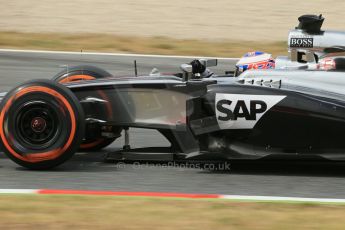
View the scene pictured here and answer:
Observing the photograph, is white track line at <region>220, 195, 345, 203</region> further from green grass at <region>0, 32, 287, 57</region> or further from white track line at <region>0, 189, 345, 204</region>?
green grass at <region>0, 32, 287, 57</region>

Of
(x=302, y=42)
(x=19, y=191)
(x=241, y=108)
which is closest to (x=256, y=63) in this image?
(x=302, y=42)

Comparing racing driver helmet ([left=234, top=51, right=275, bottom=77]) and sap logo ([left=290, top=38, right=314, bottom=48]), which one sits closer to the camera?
sap logo ([left=290, top=38, right=314, bottom=48])

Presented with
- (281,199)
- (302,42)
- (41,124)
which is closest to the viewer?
(281,199)

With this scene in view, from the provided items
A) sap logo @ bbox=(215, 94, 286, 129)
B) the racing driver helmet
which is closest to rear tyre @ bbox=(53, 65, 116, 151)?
the racing driver helmet

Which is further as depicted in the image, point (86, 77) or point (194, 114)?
point (86, 77)

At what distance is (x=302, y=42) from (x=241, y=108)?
A: 3.81 ft

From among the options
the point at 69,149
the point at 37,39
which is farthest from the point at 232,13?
the point at 69,149

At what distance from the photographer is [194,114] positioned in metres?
6.16

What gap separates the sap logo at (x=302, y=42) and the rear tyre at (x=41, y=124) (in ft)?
6.75

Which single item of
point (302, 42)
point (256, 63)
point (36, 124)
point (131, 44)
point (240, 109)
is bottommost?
point (36, 124)

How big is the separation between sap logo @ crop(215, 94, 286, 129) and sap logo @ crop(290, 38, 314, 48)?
101cm

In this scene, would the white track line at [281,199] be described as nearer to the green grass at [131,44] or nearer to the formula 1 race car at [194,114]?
the formula 1 race car at [194,114]

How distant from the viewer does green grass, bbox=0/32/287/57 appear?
46.1 ft

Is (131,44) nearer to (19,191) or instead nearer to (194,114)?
(194,114)
